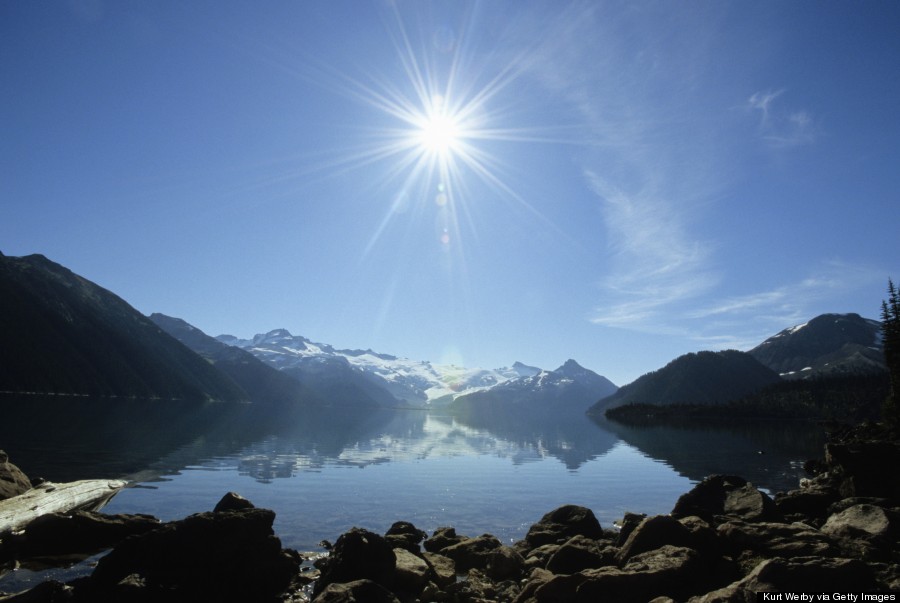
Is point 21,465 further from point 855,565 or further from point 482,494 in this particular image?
point 855,565

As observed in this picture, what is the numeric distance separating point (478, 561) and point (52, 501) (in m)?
26.8

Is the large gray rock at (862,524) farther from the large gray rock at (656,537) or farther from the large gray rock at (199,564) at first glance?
the large gray rock at (199,564)

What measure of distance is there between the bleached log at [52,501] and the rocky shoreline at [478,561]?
6.81 feet

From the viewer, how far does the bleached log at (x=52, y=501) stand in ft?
84.5

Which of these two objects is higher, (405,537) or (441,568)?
(405,537)

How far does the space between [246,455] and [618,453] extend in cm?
7295

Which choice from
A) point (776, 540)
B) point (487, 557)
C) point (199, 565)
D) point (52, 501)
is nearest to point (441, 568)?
point (487, 557)

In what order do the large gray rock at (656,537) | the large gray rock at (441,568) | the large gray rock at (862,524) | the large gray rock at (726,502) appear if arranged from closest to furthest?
1. the large gray rock at (862,524)
2. the large gray rock at (656,537)
3. the large gray rock at (441,568)
4. the large gray rock at (726,502)

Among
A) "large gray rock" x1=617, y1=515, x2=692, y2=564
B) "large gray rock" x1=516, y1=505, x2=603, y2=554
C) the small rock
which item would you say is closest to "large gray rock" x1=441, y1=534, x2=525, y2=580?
"large gray rock" x1=516, y1=505, x2=603, y2=554

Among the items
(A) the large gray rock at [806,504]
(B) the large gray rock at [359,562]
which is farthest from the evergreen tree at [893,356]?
(B) the large gray rock at [359,562]

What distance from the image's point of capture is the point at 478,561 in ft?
85.5

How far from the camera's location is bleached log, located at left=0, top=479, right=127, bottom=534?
84.5ft

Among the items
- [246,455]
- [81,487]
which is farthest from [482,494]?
[246,455]

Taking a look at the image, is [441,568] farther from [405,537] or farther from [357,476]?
[357,476]
